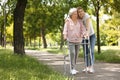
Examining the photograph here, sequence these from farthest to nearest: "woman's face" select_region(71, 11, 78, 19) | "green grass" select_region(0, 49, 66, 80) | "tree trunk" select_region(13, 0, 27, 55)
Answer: "tree trunk" select_region(13, 0, 27, 55)
"woman's face" select_region(71, 11, 78, 19)
"green grass" select_region(0, 49, 66, 80)

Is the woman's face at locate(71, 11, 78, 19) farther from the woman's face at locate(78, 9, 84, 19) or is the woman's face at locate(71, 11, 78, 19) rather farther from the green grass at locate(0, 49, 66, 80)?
the green grass at locate(0, 49, 66, 80)

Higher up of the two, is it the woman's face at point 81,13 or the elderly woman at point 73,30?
the woman's face at point 81,13

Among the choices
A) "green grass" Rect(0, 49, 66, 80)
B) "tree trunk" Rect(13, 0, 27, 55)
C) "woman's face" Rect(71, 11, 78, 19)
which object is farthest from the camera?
"tree trunk" Rect(13, 0, 27, 55)

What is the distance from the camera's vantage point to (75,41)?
1218cm

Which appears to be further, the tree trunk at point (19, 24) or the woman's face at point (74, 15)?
the tree trunk at point (19, 24)

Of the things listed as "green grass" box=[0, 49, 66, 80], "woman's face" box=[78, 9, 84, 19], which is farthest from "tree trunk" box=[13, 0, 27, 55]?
"woman's face" box=[78, 9, 84, 19]

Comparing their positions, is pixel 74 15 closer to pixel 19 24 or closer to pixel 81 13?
pixel 81 13

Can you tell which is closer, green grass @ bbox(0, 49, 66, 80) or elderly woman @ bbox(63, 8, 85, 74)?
green grass @ bbox(0, 49, 66, 80)

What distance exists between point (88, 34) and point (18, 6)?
10.7m

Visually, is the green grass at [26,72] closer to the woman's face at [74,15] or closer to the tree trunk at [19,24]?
the woman's face at [74,15]

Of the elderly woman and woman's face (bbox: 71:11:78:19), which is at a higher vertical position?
woman's face (bbox: 71:11:78:19)

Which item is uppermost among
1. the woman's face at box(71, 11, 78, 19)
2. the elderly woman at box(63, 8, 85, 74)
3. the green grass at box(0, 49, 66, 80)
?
the woman's face at box(71, 11, 78, 19)

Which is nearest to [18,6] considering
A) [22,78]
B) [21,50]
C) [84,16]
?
[21,50]

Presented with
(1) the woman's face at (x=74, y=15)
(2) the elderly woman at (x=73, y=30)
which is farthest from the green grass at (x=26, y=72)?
(1) the woman's face at (x=74, y=15)
